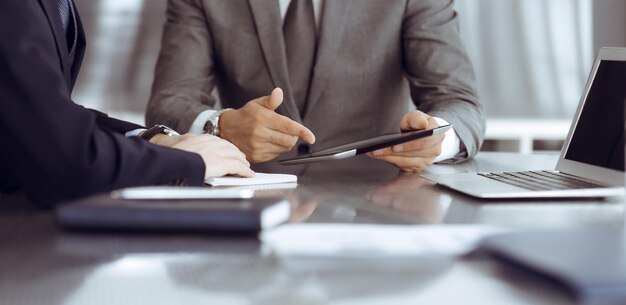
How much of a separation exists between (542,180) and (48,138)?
28.4 inches

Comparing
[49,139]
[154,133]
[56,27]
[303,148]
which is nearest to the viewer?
[49,139]

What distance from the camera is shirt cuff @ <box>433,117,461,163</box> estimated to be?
5.25 ft

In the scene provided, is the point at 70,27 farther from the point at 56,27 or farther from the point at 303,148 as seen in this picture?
the point at 303,148

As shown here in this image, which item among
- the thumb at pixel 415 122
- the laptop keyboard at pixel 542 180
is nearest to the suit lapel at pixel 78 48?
the thumb at pixel 415 122

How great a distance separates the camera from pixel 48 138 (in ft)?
3.20

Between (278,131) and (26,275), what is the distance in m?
0.89

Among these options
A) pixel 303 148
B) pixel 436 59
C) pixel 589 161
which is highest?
pixel 589 161

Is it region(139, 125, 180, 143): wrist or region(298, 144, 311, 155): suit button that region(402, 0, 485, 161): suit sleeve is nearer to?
region(298, 144, 311, 155): suit button

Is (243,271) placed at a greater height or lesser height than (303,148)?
greater

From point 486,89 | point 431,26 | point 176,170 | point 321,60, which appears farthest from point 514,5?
point 176,170

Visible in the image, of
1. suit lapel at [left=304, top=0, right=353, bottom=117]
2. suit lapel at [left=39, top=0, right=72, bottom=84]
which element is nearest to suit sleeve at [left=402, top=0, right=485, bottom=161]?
suit lapel at [left=304, top=0, right=353, bottom=117]

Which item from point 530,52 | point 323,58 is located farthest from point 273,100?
point 530,52

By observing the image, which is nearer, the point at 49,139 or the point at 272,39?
the point at 49,139

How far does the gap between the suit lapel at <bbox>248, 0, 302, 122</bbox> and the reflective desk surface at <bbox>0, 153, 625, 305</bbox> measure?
1.04 metres
